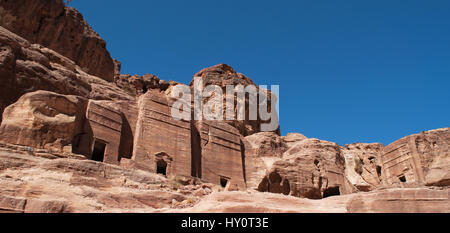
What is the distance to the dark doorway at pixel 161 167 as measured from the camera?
25.1 metres

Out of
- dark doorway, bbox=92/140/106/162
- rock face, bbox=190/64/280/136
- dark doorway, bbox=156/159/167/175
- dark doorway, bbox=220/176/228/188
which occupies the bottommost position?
dark doorway, bbox=220/176/228/188

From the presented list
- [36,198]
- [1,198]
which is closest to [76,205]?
[36,198]

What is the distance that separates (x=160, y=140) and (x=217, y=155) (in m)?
4.75

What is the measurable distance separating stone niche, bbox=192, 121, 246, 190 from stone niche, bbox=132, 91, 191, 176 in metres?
1.47

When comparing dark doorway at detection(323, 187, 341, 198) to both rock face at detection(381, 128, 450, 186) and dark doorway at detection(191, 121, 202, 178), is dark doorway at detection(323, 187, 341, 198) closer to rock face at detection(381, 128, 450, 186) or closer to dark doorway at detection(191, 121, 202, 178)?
rock face at detection(381, 128, 450, 186)

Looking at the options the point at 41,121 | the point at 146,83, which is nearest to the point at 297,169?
the point at 41,121

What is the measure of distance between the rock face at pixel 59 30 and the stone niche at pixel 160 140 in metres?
16.6

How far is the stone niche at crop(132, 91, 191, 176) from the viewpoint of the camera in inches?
971

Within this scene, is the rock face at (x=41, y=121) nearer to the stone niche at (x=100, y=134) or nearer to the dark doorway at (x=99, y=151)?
the stone niche at (x=100, y=134)

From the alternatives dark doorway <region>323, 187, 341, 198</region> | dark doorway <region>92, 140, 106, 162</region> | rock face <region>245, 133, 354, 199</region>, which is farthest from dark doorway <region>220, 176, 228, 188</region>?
dark doorway <region>92, 140, 106, 162</region>

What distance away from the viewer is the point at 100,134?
23.5 meters

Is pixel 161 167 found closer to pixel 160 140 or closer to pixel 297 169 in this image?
pixel 160 140
